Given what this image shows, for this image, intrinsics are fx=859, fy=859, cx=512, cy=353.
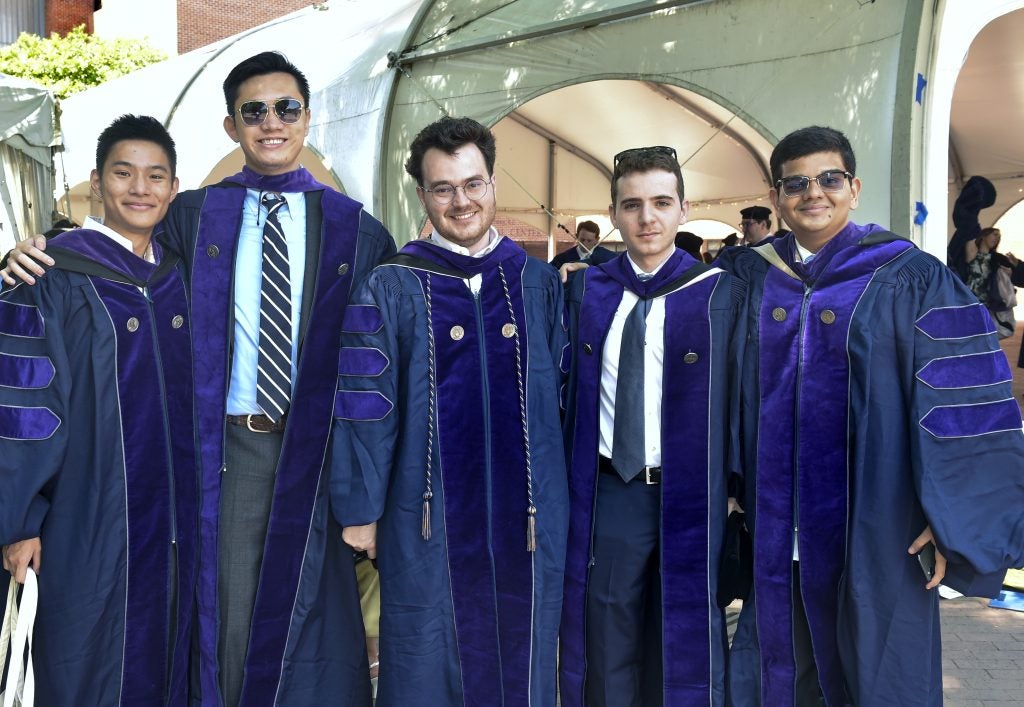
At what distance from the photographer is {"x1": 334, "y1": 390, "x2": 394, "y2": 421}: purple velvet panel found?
244 centimetres

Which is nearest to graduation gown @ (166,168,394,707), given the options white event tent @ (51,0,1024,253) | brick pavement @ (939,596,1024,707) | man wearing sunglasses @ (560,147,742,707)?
man wearing sunglasses @ (560,147,742,707)

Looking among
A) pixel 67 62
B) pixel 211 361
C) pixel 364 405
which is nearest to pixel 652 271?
pixel 364 405

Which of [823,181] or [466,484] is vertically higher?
[823,181]

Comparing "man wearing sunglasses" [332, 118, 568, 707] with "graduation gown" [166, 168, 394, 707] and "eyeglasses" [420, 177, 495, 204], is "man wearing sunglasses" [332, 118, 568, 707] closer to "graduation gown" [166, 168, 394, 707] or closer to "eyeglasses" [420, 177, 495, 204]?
"eyeglasses" [420, 177, 495, 204]

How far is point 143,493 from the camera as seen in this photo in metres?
2.47

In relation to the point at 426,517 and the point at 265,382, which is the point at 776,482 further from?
the point at 265,382

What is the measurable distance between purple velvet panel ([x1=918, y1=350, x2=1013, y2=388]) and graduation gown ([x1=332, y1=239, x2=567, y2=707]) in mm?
1041

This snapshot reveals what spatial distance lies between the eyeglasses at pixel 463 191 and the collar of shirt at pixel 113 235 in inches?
34.3

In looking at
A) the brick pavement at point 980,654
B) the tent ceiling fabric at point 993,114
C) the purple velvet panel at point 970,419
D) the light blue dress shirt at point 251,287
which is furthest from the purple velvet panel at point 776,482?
the tent ceiling fabric at point 993,114

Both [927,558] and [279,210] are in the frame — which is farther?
[279,210]

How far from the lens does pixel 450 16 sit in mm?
6824

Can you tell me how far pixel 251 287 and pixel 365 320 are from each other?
0.41 metres

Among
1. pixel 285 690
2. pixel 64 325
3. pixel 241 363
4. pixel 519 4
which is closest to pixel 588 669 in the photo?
pixel 285 690

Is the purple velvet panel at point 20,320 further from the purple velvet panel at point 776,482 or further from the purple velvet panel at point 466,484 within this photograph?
the purple velvet panel at point 776,482
